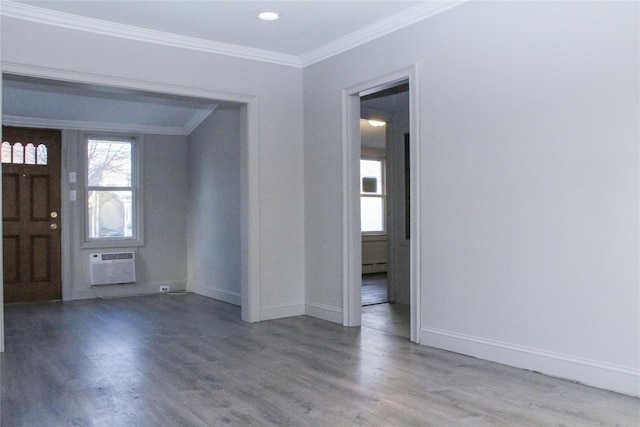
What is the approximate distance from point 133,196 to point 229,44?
307cm

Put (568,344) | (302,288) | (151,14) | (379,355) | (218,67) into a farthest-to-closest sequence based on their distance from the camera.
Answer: (302,288) < (218,67) < (151,14) < (379,355) < (568,344)

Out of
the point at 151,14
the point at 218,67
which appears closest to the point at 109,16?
the point at 151,14

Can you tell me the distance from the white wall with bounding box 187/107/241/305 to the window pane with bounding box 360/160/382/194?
3.12 meters

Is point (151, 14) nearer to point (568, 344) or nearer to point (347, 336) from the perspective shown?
point (347, 336)

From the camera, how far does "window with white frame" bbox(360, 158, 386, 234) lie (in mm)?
9484

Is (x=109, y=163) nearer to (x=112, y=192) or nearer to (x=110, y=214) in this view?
(x=112, y=192)

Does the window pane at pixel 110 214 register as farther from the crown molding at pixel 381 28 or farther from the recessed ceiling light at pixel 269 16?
the recessed ceiling light at pixel 269 16

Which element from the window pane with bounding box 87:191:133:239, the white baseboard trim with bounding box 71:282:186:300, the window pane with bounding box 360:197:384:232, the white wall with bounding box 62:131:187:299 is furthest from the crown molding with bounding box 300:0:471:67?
the window pane with bounding box 360:197:384:232

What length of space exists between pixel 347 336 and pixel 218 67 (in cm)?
273

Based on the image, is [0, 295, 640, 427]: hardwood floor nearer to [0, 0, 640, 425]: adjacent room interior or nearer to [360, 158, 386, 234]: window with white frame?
[0, 0, 640, 425]: adjacent room interior

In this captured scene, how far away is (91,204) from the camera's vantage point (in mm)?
7121

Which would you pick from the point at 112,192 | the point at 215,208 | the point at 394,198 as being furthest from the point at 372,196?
the point at 112,192

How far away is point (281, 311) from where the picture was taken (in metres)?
5.48

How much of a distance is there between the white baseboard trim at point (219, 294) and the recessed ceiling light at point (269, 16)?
314 cm
